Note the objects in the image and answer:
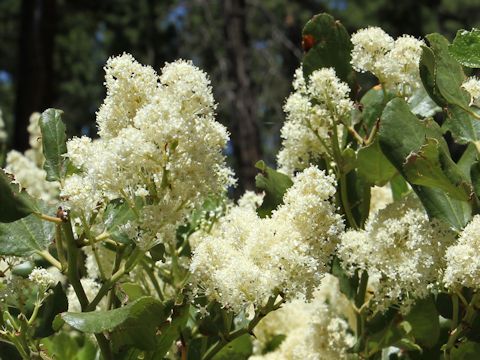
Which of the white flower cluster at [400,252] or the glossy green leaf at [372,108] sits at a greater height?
the glossy green leaf at [372,108]

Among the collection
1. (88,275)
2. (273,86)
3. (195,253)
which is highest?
(273,86)

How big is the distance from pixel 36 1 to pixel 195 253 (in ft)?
23.9

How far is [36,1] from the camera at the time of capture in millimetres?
7656

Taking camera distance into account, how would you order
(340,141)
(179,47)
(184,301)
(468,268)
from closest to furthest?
(468,268), (184,301), (340,141), (179,47)

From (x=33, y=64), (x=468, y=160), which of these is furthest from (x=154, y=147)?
(x=33, y=64)

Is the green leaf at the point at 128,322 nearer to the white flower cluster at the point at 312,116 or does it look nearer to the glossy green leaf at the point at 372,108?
the white flower cluster at the point at 312,116

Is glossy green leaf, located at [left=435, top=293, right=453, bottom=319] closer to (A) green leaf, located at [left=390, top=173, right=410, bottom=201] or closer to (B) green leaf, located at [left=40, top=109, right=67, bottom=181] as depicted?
(A) green leaf, located at [left=390, top=173, right=410, bottom=201]

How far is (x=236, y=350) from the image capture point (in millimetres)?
1149

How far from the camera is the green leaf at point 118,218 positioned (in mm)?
926

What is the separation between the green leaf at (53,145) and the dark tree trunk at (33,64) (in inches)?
182

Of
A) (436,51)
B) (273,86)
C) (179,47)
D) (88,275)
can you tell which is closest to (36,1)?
(179,47)

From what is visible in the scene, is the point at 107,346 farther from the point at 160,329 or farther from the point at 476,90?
the point at 476,90

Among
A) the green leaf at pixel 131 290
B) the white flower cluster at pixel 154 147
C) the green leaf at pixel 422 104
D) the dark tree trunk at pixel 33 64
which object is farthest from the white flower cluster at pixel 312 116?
the dark tree trunk at pixel 33 64

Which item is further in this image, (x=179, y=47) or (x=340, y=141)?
(x=179, y=47)
